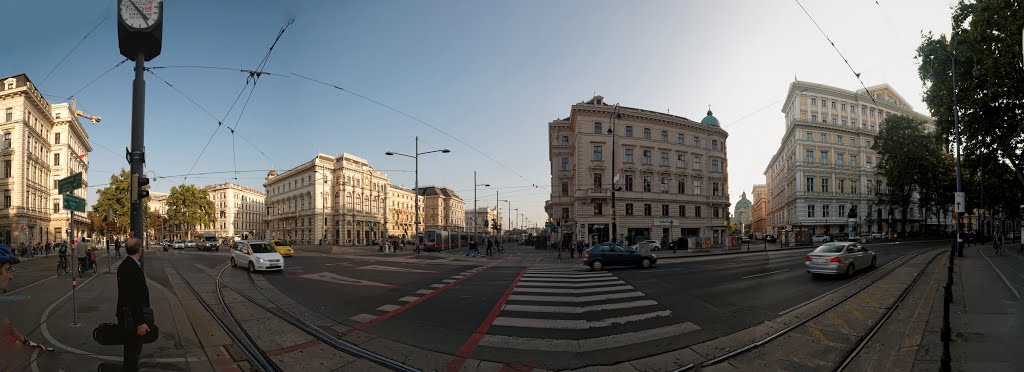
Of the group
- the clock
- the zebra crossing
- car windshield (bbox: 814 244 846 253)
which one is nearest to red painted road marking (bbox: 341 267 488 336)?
the zebra crossing

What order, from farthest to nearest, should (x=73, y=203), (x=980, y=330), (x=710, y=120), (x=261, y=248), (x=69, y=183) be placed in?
(x=710, y=120) < (x=261, y=248) < (x=73, y=203) < (x=69, y=183) < (x=980, y=330)

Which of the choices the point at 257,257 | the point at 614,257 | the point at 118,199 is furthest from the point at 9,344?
the point at 118,199

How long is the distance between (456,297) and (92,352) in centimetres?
706

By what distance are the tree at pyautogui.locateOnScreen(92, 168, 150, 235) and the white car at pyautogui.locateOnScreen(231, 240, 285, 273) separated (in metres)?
60.1

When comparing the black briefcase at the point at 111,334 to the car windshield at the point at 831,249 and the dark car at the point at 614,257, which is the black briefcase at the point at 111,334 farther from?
the car windshield at the point at 831,249

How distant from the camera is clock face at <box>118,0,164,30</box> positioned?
8273mm

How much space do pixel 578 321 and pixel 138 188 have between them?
365 inches

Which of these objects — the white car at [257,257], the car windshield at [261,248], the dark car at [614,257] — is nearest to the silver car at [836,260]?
the dark car at [614,257]

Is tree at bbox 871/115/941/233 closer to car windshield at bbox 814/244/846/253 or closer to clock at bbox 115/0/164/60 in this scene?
car windshield at bbox 814/244/846/253

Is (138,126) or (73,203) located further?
(73,203)

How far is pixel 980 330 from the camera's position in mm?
7398

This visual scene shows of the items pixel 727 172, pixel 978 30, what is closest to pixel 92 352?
pixel 978 30

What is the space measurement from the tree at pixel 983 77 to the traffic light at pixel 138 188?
31594 mm

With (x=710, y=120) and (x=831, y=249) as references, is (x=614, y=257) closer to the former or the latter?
(x=831, y=249)
